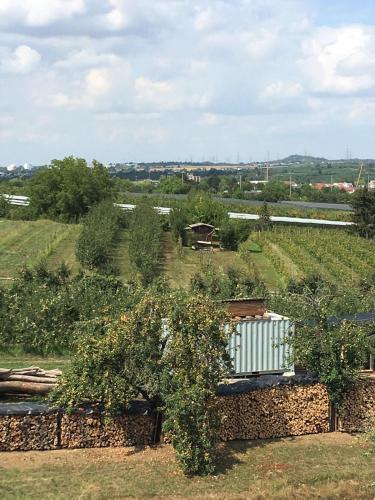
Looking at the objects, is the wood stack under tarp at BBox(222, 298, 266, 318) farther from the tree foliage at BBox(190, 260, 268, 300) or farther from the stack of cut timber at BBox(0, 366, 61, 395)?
the tree foliage at BBox(190, 260, 268, 300)

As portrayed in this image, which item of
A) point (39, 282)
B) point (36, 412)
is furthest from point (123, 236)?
point (36, 412)

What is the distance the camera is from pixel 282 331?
20719 mm

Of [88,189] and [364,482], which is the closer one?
[364,482]

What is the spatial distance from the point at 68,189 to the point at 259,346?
57135mm

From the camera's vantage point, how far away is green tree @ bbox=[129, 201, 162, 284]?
1618 inches

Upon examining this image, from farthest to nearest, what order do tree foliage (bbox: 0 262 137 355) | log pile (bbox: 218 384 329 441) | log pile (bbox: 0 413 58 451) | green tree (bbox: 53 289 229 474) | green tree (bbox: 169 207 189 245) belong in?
1. green tree (bbox: 169 207 189 245)
2. tree foliage (bbox: 0 262 137 355)
3. log pile (bbox: 218 384 329 441)
4. log pile (bbox: 0 413 58 451)
5. green tree (bbox: 53 289 229 474)

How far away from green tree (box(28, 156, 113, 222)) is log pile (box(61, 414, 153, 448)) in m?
59.5

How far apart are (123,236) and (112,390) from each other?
45.5 meters

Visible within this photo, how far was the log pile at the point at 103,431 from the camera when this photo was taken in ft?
54.2

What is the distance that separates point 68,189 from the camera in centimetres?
7469

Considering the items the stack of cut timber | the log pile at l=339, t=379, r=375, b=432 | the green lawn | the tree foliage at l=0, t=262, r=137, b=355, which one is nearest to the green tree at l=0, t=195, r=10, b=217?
the green lawn

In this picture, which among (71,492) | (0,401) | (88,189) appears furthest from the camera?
(88,189)

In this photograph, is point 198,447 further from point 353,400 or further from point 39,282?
point 39,282

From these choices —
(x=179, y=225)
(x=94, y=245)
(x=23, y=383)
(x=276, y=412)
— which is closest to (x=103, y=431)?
(x=23, y=383)
